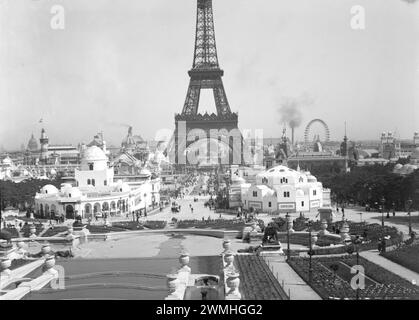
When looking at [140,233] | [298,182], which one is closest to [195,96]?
[298,182]

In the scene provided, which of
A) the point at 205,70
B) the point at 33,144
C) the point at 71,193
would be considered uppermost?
the point at 205,70

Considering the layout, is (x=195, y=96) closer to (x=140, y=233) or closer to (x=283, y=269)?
(x=140, y=233)

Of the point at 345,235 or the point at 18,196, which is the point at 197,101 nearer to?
the point at 18,196

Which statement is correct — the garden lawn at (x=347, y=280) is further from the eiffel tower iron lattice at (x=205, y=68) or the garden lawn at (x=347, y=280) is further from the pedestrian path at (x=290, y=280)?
the eiffel tower iron lattice at (x=205, y=68)

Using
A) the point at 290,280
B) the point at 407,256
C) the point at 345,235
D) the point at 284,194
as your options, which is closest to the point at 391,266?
the point at 407,256

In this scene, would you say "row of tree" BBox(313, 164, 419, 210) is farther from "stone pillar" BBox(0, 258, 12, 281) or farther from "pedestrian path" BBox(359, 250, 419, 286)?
"stone pillar" BBox(0, 258, 12, 281)

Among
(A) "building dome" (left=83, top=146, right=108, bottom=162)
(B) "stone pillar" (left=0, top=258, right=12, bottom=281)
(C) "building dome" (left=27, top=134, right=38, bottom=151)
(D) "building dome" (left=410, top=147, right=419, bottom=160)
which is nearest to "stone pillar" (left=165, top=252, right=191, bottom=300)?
(B) "stone pillar" (left=0, top=258, right=12, bottom=281)

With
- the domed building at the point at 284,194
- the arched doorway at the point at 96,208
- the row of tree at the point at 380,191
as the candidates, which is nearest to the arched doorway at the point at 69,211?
the arched doorway at the point at 96,208
